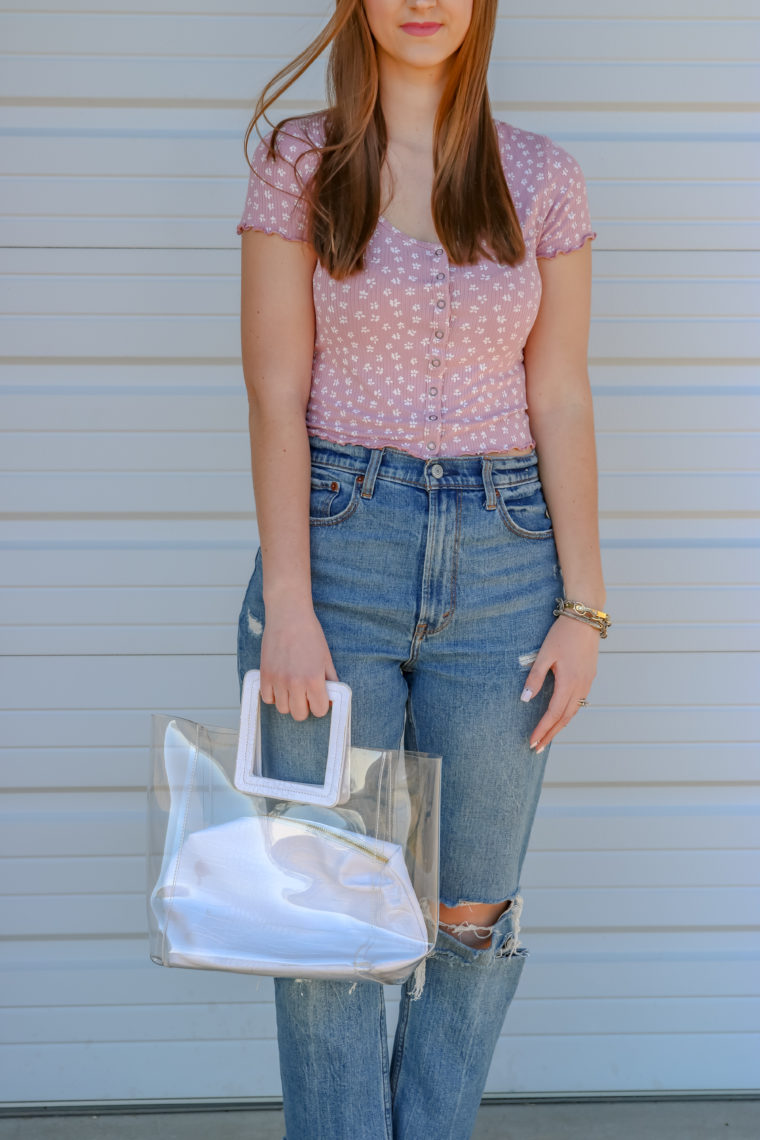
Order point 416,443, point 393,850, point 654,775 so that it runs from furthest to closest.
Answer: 1. point 654,775
2. point 416,443
3. point 393,850

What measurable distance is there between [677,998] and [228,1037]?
1.02 metres

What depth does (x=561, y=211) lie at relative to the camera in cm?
156

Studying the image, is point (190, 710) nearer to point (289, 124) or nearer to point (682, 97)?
point (289, 124)

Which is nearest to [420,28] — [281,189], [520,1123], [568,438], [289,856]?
[281,189]

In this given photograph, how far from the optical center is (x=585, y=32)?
2.18 m

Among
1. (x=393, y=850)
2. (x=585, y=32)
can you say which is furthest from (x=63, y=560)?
(x=585, y=32)

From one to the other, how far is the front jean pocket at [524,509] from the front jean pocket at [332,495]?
20cm

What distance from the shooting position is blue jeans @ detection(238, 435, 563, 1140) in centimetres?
142

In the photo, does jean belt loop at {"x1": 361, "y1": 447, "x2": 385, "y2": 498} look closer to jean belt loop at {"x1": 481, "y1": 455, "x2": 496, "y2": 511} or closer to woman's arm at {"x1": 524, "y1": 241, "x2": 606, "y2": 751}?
jean belt loop at {"x1": 481, "y1": 455, "x2": 496, "y2": 511}

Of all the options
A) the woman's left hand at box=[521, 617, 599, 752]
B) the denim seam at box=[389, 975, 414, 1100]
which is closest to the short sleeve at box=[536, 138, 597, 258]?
the woman's left hand at box=[521, 617, 599, 752]

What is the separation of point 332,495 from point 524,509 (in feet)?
0.89

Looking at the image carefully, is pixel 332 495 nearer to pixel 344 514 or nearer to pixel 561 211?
pixel 344 514

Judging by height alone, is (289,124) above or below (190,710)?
above

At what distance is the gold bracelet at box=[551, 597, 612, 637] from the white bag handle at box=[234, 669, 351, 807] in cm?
34
